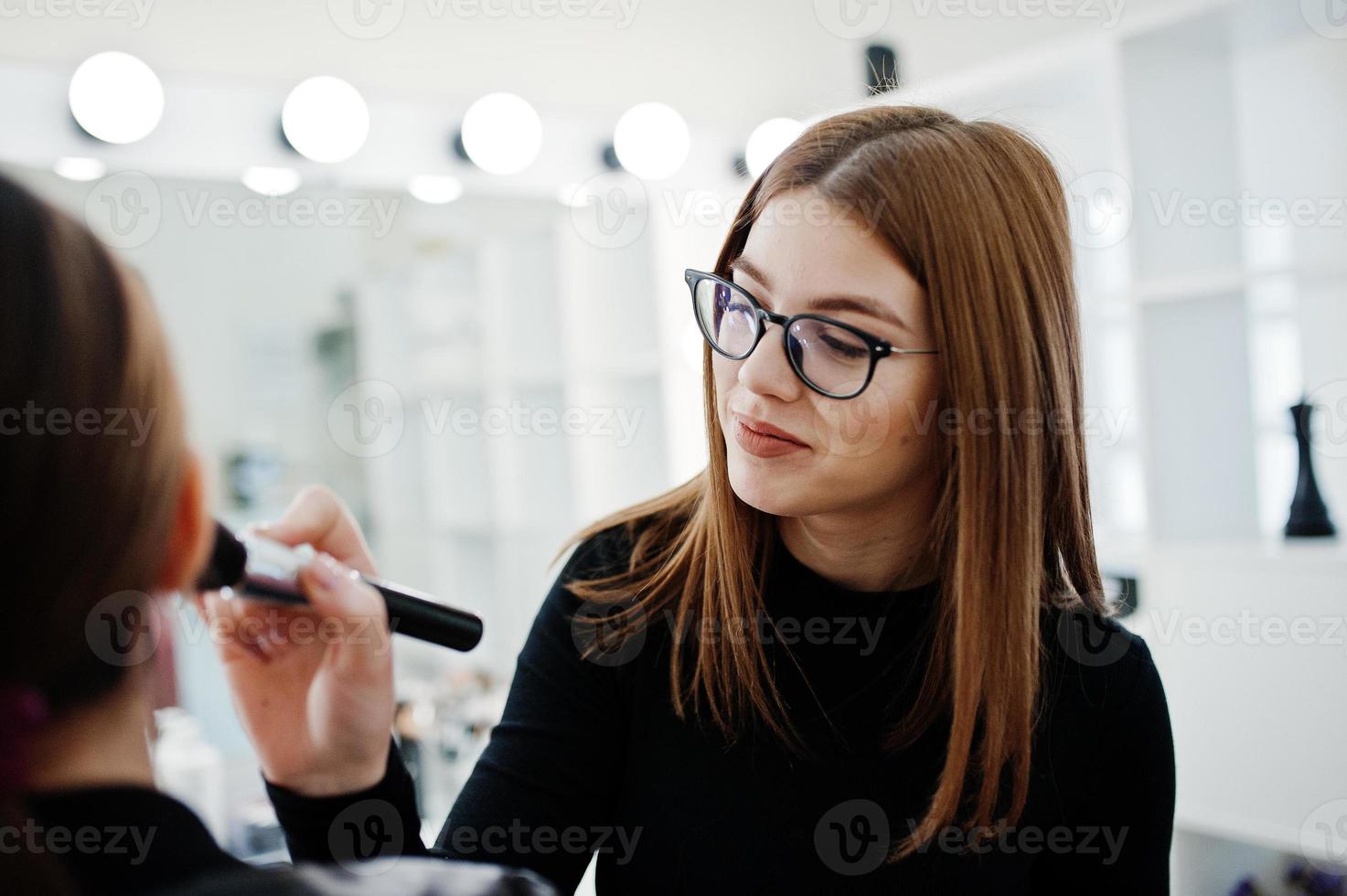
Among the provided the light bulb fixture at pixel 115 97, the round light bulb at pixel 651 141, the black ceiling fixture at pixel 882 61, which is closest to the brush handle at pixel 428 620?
the light bulb fixture at pixel 115 97

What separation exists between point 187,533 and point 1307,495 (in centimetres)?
123

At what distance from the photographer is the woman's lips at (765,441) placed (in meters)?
0.71

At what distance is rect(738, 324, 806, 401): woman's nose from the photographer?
708mm

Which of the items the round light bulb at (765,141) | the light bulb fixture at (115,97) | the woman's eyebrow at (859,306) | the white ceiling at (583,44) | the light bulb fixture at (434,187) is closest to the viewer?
the woman's eyebrow at (859,306)

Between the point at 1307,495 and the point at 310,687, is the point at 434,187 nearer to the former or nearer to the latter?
the point at 310,687

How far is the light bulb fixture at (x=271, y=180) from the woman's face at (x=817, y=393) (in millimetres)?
851

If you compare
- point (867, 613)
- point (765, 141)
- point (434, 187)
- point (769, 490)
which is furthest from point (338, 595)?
point (765, 141)

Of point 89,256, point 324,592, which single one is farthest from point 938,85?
point 89,256

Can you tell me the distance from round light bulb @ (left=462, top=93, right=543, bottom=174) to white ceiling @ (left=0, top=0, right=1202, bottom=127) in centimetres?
3

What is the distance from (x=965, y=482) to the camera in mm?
747

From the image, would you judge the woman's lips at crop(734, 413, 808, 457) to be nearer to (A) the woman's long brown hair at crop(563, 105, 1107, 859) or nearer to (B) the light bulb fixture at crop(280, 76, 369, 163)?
(A) the woman's long brown hair at crop(563, 105, 1107, 859)

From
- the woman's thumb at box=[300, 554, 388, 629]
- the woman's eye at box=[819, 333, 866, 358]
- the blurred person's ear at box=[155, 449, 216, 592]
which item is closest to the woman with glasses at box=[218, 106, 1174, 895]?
the woman's eye at box=[819, 333, 866, 358]

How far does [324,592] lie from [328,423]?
3.32 feet

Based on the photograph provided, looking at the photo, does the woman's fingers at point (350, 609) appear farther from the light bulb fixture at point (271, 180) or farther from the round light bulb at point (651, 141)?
the round light bulb at point (651, 141)
